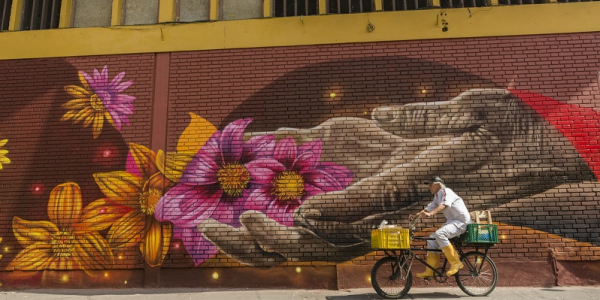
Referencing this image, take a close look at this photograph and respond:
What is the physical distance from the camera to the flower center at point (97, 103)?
8672mm

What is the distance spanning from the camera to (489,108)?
8148 millimetres

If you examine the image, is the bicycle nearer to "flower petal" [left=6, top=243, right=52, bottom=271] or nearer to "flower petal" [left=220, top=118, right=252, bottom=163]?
"flower petal" [left=220, top=118, right=252, bottom=163]

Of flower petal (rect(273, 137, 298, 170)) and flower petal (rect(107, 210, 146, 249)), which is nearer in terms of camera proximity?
flower petal (rect(107, 210, 146, 249))

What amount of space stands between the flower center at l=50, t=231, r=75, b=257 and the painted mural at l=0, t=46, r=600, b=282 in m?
0.02

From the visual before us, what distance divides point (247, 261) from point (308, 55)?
12.6ft

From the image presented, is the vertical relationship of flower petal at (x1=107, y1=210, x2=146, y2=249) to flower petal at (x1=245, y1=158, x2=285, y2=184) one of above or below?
below

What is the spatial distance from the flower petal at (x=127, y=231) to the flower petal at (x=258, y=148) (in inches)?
81.8

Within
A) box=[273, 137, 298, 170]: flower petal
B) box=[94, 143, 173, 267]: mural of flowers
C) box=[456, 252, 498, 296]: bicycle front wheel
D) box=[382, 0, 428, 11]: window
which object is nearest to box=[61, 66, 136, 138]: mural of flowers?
box=[94, 143, 173, 267]: mural of flowers

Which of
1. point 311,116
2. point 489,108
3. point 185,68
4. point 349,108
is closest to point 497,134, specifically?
point 489,108

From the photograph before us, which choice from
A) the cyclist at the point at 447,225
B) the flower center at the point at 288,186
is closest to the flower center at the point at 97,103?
the flower center at the point at 288,186

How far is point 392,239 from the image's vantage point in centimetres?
634

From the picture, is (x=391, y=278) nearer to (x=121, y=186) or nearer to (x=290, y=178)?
(x=290, y=178)

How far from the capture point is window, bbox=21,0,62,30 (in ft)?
30.3

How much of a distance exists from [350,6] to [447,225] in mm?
4575
